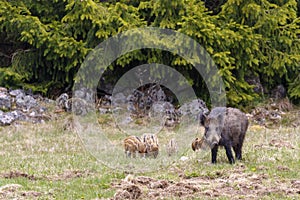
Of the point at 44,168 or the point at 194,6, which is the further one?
the point at 194,6

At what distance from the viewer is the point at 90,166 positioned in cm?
1045

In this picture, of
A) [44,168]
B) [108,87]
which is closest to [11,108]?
[108,87]

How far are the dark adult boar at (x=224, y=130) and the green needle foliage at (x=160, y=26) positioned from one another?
6.20 m

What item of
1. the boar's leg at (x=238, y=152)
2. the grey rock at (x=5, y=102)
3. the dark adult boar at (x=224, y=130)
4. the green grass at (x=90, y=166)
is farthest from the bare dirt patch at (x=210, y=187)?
the grey rock at (x=5, y=102)

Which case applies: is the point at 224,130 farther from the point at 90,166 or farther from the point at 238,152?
the point at 90,166

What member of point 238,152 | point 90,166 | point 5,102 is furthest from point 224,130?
point 5,102

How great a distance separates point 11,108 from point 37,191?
9163 mm

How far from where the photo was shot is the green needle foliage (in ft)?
55.8

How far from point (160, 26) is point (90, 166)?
7667 millimetres

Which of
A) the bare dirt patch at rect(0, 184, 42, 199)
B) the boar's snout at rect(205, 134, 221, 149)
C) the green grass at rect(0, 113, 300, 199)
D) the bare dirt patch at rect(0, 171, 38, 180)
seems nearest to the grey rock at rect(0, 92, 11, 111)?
the green grass at rect(0, 113, 300, 199)

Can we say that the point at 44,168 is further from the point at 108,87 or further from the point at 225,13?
the point at 225,13

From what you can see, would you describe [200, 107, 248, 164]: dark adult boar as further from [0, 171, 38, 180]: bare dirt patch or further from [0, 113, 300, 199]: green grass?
[0, 171, 38, 180]: bare dirt patch

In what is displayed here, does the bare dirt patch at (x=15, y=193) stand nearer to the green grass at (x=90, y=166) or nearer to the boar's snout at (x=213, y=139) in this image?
the green grass at (x=90, y=166)

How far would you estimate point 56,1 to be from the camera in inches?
704
